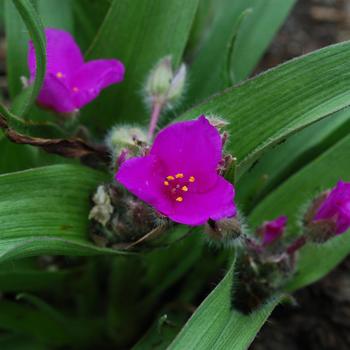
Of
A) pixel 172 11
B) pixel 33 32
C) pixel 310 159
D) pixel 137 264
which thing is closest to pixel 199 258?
pixel 137 264

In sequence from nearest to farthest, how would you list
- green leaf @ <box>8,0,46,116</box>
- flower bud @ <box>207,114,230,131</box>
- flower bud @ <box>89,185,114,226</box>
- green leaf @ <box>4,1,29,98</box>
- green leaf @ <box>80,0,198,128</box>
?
green leaf @ <box>8,0,46,116</box>, flower bud @ <box>207,114,230,131</box>, flower bud @ <box>89,185,114,226</box>, green leaf @ <box>80,0,198,128</box>, green leaf @ <box>4,1,29,98</box>

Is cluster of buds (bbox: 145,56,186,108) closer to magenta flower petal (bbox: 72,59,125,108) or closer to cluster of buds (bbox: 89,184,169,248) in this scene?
magenta flower petal (bbox: 72,59,125,108)

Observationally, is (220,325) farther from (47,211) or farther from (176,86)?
(176,86)

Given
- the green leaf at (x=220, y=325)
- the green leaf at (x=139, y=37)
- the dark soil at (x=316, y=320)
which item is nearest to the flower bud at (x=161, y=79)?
the green leaf at (x=139, y=37)

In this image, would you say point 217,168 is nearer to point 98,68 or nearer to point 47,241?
point 47,241

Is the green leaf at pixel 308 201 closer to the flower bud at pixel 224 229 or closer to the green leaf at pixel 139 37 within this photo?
the flower bud at pixel 224 229

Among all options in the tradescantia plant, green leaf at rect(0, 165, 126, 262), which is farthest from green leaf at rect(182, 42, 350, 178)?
green leaf at rect(0, 165, 126, 262)
